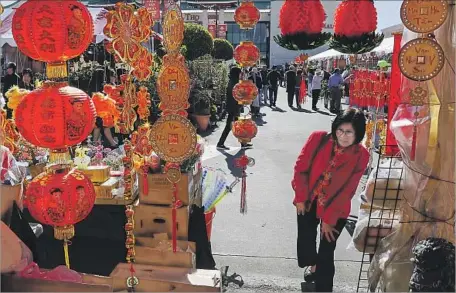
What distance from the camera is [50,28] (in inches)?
94.4

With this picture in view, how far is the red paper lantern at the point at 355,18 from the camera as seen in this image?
8.37 feet

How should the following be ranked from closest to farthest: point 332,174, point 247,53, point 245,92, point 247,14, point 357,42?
1. point 357,42
2. point 332,174
3. point 247,14
4. point 247,53
5. point 245,92

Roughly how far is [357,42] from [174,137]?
140 cm

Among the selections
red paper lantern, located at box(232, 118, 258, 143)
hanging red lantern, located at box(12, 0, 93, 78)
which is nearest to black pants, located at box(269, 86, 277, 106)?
red paper lantern, located at box(232, 118, 258, 143)

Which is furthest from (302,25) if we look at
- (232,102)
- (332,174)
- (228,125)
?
(228,125)

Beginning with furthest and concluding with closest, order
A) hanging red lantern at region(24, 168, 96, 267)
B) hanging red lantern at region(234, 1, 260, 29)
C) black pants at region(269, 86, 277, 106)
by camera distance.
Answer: black pants at region(269, 86, 277, 106)
hanging red lantern at region(234, 1, 260, 29)
hanging red lantern at region(24, 168, 96, 267)

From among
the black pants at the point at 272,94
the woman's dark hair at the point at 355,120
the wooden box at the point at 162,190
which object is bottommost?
the black pants at the point at 272,94

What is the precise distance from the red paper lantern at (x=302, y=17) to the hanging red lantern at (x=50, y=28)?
1.17m

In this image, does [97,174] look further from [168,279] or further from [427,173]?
[427,173]

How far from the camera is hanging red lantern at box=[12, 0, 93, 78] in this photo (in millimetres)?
2393

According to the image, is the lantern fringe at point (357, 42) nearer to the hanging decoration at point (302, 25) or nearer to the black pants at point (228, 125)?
the hanging decoration at point (302, 25)

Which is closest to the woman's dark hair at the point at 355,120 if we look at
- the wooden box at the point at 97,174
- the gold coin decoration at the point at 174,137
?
the gold coin decoration at the point at 174,137

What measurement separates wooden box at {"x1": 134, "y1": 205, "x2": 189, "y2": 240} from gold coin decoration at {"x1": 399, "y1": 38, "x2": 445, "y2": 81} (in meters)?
1.90

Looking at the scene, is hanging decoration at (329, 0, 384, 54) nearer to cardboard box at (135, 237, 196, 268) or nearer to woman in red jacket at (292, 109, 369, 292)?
woman in red jacket at (292, 109, 369, 292)
